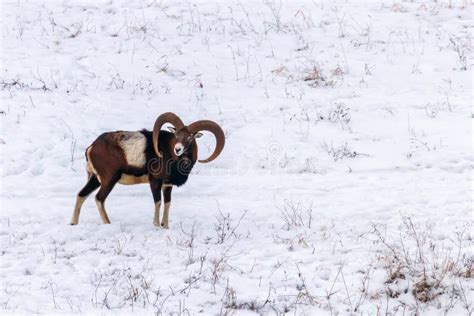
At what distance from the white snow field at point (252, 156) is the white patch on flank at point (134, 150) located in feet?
2.88

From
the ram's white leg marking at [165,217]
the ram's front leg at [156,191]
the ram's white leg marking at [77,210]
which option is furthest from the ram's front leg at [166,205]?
the ram's white leg marking at [77,210]

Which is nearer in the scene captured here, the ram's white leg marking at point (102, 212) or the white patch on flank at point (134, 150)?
the white patch on flank at point (134, 150)

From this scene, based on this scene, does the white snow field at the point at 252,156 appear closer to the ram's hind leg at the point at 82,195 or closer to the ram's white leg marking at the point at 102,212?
the ram's white leg marking at the point at 102,212

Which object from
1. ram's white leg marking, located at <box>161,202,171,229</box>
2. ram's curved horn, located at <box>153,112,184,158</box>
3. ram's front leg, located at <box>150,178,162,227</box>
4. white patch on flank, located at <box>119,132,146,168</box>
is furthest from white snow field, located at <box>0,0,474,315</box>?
ram's curved horn, located at <box>153,112,184,158</box>

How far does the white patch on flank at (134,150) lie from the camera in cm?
855

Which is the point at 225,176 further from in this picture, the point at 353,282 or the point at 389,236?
the point at 353,282

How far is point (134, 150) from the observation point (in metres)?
8.56

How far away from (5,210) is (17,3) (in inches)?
375

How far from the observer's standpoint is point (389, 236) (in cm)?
841

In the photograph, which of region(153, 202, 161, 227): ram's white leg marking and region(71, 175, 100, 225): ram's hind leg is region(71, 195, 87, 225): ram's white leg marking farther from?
region(153, 202, 161, 227): ram's white leg marking

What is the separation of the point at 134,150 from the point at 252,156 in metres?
3.10

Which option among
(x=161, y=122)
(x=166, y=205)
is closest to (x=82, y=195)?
(x=166, y=205)

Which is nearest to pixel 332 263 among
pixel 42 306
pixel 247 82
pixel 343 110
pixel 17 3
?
pixel 42 306

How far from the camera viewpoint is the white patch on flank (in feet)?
28.0
